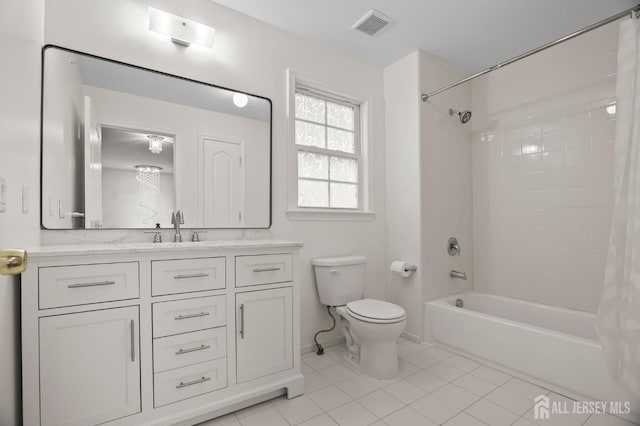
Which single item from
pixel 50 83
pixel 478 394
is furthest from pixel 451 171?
pixel 50 83

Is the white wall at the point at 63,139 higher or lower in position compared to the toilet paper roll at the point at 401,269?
higher

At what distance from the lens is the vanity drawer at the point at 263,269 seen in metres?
1.62

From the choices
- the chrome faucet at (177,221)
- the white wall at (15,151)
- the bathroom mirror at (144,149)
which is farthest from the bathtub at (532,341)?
the white wall at (15,151)

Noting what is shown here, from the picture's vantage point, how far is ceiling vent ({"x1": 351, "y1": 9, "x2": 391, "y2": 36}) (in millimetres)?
2105

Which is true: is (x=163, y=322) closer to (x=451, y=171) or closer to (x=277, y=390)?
(x=277, y=390)

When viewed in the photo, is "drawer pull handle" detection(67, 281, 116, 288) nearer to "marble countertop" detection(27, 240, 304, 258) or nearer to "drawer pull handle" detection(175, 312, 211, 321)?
"marble countertop" detection(27, 240, 304, 258)

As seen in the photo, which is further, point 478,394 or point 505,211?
point 505,211

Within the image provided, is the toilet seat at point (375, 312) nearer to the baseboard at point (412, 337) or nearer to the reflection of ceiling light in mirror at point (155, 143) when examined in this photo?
the baseboard at point (412, 337)

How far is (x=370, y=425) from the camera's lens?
150 centimetres

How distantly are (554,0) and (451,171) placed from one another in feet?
4.29

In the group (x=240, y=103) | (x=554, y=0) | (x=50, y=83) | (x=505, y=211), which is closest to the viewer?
(x=50, y=83)

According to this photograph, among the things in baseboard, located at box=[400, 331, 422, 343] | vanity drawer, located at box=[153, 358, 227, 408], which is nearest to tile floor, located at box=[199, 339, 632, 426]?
vanity drawer, located at box=[153, 358, 227, 408]

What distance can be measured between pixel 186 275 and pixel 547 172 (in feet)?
8.92

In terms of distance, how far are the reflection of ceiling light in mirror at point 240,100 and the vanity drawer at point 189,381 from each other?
1564 mm
